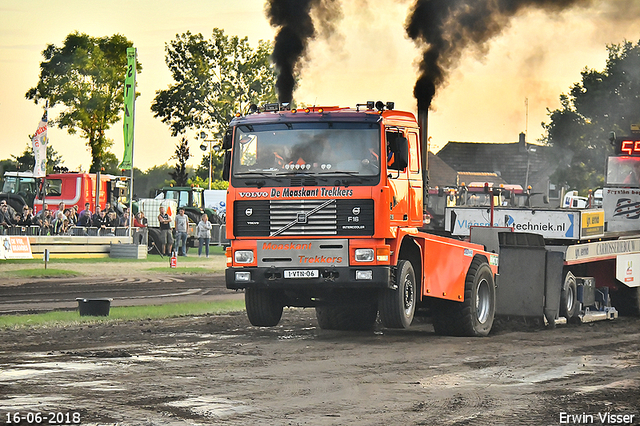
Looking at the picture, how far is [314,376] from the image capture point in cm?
1073

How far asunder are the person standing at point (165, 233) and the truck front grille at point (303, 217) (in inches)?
901

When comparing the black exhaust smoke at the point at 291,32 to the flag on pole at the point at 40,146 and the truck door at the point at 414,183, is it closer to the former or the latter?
the truck door at the point at 414,183

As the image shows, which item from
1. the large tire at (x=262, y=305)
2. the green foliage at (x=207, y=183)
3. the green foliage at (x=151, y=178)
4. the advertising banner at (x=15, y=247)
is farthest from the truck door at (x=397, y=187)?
the green foliage at (x=151, y=178)

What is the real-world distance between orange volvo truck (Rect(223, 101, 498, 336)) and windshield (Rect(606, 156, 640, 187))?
791cm

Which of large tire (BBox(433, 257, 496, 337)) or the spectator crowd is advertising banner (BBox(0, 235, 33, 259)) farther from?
large tire (BBox(433, 257, 496, 337))

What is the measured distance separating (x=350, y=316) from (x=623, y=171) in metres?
8.01

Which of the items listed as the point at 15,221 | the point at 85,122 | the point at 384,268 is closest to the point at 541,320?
the point at 384,268

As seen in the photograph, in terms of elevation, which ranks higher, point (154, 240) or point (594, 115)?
point (594, 115)

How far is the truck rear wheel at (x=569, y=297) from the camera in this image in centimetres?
1698

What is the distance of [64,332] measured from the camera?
1501 cm

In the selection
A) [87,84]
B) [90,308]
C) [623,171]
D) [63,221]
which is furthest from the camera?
Result: [87,84]

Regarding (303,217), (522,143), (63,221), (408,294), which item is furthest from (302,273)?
(522,143)

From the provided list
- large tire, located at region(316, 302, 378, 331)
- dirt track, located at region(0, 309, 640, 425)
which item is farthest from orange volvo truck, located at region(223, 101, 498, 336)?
large tire, located at region(316, 302, 378, 331)

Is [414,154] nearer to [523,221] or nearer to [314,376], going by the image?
[523,221]
